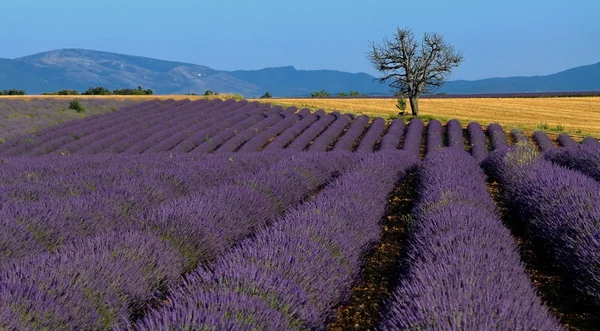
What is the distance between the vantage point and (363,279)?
495 centimetres

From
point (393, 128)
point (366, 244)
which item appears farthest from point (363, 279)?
point (393, 128)

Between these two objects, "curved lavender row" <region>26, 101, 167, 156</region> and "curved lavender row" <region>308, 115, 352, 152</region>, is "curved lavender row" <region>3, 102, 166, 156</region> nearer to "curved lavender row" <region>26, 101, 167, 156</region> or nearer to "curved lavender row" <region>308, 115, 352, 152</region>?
"curved lavender row" <region>26, 101, 167, 156</region>

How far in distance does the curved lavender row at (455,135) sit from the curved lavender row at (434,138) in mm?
348

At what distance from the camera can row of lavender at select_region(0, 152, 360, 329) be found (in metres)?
3.44

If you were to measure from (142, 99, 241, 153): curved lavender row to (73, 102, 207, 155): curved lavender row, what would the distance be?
0.89m

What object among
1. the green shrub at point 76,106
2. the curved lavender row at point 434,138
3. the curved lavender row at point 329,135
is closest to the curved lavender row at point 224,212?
the curved lavender row at point 329,135

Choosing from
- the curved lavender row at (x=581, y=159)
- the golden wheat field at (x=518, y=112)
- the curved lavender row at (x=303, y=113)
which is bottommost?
the golden wheat field at (x=518, y=112)

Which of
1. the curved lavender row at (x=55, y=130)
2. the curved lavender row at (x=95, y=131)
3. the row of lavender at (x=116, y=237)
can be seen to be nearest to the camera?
the row of lavender at (x=116, y=237)

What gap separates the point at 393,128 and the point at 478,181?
16126 millimetres

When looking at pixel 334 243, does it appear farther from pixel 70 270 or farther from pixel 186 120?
pixel 186 120

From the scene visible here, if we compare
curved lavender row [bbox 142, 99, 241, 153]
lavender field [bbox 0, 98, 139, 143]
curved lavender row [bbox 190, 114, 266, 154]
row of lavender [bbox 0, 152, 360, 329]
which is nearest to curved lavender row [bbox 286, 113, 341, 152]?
curved lavender row [bbox 190, 114, 266, 154]

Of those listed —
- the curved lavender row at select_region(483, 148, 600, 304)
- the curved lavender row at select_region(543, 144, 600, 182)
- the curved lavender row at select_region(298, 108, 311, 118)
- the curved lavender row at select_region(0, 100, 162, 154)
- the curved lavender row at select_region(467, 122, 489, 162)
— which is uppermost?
the curved lavender row at select_region(483, 148, 600, 304)

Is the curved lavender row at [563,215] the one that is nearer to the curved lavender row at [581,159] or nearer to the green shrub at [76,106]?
the curved lavender row at [581,159]

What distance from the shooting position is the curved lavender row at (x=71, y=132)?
19.6m
